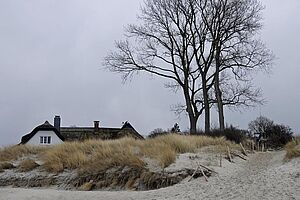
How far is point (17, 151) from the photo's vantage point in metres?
26.9

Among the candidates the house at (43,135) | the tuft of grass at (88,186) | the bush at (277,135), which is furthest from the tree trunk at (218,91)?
the house at (43,135)

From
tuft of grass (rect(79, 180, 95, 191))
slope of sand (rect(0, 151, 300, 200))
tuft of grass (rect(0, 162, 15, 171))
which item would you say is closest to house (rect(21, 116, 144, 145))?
tuft of grass (rect(0, 162, 15, 171))

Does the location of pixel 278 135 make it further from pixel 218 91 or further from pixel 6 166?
pixel 6 166

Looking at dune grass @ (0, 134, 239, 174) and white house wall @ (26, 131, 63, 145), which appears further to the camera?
white house wall @ (26, 131, 63, 145)

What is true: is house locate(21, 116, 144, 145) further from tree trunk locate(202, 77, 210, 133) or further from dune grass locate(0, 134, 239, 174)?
dune grass locate(0, 134, 239, 174)

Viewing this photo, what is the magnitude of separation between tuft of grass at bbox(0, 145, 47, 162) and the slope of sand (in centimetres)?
620

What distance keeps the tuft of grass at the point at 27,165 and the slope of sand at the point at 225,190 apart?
361cm

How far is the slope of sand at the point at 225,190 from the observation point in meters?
13.8

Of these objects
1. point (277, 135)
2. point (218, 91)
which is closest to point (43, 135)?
point (218, 91)

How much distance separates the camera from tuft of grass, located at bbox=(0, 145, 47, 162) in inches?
1027

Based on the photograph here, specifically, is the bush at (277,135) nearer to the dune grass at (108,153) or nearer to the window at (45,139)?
the dune grass at (108,153)

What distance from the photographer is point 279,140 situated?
45.7 metres

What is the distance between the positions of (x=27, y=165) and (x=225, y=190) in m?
12.8

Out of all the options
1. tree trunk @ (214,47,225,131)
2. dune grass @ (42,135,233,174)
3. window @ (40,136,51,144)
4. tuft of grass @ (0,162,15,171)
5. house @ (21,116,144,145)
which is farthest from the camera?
window @ (40,136,51,144)
